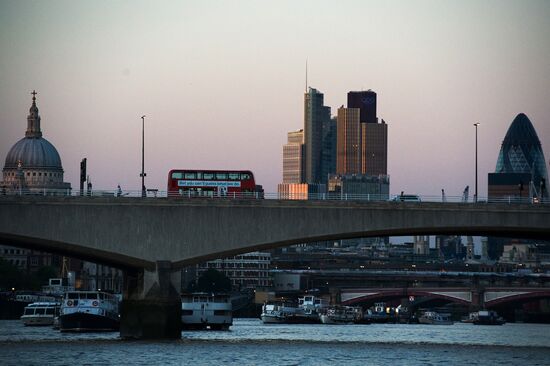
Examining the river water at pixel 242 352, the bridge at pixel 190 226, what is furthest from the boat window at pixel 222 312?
the bridge at pixel 190 226

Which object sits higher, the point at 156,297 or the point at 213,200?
the point at 213,200

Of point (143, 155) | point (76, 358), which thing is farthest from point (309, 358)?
point (143, 155)

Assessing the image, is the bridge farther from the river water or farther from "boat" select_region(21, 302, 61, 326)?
"boat" select_region(21, 302, 61, 326)

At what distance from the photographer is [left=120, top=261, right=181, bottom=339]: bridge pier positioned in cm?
12938

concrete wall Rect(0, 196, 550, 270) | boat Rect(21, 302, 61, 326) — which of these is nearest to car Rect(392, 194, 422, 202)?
concrete wall Rect(0, 196, 550, 270)

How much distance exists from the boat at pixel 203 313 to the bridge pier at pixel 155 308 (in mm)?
33662

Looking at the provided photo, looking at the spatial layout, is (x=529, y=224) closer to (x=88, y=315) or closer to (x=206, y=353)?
(x=206, y=353)

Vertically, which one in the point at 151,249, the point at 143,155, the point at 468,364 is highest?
the point at 143,155

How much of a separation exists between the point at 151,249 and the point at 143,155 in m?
23.8

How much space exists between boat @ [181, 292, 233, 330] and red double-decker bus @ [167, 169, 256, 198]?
2393cm

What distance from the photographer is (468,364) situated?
4245 inches

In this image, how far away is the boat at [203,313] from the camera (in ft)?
543

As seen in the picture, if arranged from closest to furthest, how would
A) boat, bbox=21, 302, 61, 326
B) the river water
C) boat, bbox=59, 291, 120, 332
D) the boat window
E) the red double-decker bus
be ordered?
the river water, the red double-decker bus, boat, bbox=59, 291, 120, 332, the boat window, boat, bbox=21, 302, 61, 326

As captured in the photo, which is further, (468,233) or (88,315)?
(88,315)
